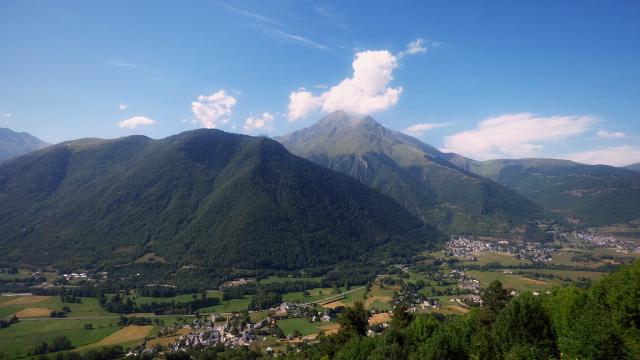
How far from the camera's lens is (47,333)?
79.1 meters

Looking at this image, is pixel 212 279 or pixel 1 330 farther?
pixel 212 279

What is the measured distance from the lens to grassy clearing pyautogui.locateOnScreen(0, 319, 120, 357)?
7331 centimetres

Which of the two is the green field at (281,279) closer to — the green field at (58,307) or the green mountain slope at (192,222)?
the green mountain slope at (192,222)

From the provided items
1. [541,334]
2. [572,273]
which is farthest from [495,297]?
[572,273]

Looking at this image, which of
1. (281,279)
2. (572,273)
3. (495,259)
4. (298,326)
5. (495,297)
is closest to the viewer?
(495,297)

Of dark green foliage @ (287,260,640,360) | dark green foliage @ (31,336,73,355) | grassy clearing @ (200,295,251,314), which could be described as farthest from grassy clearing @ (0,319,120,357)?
dark green foliage @ (287,260,640,360)

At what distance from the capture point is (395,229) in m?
194

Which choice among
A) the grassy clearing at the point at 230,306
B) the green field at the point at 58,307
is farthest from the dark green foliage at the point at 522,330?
the green field at the point at 58,307

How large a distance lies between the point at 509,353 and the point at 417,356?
23.1ft

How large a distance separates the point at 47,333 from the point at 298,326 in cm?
5236

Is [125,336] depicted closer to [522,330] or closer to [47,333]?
[47,333]

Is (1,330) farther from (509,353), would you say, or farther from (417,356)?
(509,353)

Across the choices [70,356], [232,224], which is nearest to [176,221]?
[232,224]

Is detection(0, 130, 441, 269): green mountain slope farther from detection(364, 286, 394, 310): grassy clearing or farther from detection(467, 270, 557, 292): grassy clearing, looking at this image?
detection(467, 270, 557, 292): grassy clearing
